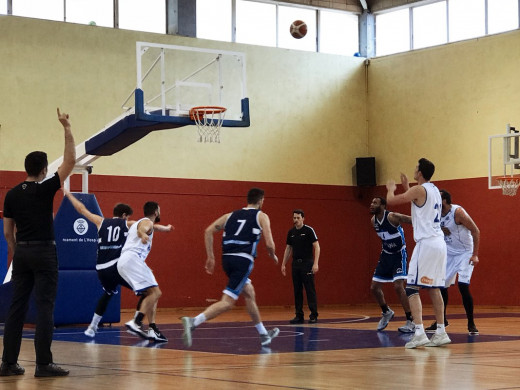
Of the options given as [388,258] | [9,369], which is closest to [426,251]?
[388,258]

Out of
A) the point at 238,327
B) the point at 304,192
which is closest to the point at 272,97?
the point at 304,192

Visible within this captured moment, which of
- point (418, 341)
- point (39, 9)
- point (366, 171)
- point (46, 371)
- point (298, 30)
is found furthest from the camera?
point (366, 171)

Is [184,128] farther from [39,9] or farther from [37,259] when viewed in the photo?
[37,259]

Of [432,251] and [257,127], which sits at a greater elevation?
[257,127]

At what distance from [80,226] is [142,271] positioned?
385 cm

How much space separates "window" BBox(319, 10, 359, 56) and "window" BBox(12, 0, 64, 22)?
7.33 metres

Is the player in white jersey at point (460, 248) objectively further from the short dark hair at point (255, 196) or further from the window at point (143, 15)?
the window at point (143, 15)

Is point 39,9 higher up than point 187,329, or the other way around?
point 39,9

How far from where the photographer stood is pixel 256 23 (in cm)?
2348

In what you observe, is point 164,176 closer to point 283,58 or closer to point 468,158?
point 283,58

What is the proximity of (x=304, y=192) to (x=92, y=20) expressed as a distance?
7022mm

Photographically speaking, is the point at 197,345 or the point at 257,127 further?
the point at 257,127

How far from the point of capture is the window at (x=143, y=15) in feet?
70.5

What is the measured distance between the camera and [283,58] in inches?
930
